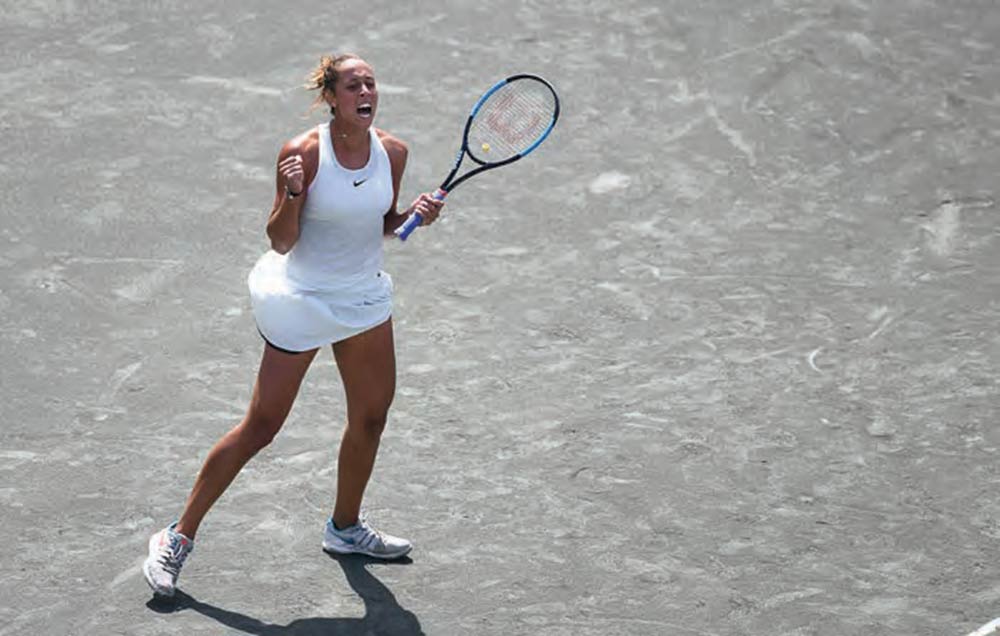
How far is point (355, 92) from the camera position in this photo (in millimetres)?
6648

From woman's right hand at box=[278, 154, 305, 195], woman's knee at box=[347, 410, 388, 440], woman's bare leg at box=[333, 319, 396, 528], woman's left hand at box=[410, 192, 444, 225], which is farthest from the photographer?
woman's knee at box=[347, 410, 388, 440]

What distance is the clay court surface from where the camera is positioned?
7.17 meters

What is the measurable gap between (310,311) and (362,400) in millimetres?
429

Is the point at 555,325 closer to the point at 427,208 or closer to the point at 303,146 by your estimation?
the point at 427,208

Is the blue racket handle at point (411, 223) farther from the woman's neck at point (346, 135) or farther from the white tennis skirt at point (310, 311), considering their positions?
the woman's neck at point (346, 135)

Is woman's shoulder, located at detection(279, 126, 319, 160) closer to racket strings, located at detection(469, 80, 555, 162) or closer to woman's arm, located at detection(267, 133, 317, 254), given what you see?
woman's arm, located at detection(267, 133, 317, 254)

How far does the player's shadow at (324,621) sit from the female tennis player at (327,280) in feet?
0.31

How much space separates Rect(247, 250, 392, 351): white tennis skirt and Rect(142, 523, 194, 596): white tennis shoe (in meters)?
0.79

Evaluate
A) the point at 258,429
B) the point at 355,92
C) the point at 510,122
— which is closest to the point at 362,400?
the point at 258,429

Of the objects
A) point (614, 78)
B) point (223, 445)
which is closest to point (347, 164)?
point (223, 445)

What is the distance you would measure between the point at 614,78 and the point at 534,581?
4822 millimetres

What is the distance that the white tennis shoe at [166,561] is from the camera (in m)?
6.83

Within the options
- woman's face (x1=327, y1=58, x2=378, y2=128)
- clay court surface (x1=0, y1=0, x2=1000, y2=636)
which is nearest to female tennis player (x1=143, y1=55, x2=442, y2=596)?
woman's face (x1=327, y1=58, x2=378, y2=128)

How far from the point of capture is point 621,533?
7.49m
